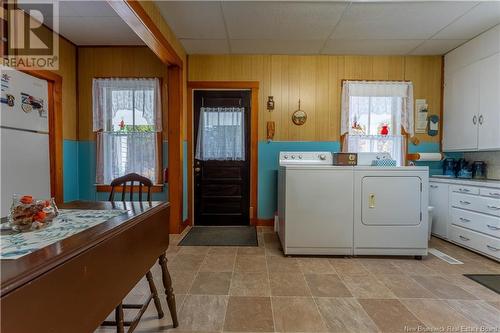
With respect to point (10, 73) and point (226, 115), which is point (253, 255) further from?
point (10, 73)

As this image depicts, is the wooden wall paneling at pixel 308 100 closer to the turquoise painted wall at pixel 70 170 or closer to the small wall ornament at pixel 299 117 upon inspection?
the small wall ornament at pixel 299 117

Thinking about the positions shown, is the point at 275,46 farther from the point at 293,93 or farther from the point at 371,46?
the point at 371,46

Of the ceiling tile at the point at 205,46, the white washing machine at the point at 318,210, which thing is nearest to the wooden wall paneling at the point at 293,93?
the ceiling tile at the point at 205,46

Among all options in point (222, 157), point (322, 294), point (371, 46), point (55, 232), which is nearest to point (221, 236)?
point (222, 157)

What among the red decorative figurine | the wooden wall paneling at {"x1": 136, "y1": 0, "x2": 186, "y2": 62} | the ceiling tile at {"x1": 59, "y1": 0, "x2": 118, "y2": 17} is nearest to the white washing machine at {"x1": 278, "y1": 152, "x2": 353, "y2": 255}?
the red decorative figurine

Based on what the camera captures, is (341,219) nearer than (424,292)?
No

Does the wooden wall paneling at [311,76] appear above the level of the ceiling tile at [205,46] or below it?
below

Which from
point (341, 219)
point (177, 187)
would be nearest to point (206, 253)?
point (177, 187)

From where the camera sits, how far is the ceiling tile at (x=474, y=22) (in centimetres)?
282

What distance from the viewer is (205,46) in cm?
382

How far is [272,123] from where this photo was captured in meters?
4.12

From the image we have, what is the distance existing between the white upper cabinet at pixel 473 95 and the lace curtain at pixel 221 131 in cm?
301

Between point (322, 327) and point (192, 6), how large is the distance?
307 cm

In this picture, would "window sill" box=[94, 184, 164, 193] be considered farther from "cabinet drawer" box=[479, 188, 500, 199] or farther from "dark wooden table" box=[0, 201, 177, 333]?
"cabinet drawer" box=[479, 188, 500, 199]
